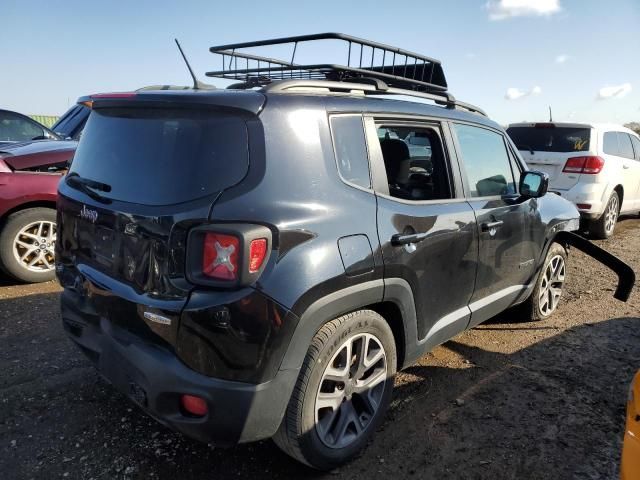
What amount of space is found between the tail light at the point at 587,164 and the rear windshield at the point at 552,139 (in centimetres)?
15

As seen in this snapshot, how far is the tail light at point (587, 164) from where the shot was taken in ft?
23.1

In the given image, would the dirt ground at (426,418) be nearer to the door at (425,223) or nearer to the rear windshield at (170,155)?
the door at (425,223)

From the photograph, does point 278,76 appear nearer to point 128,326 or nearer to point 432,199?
point 432,199

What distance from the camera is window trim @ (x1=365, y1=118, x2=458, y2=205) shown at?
8.32 feet

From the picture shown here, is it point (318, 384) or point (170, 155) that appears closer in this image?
point (170, 155)

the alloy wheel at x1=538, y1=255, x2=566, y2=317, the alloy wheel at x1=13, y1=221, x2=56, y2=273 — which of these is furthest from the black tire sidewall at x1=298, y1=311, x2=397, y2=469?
the alloy wheel at x1=13, y1=221, x2=56, y2=273

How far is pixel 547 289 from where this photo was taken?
443 cm

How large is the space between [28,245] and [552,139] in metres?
6.91

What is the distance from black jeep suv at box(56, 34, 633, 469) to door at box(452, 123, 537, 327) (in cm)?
22

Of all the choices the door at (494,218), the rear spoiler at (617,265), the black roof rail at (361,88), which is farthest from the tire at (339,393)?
the rear spoiler at (617,265)

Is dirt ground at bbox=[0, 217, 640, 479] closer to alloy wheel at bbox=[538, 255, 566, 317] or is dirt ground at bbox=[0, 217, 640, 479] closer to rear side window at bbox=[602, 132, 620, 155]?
alloy wheel at bbox=[538, 255, 566, 317]

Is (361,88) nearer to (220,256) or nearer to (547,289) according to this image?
(220,256)

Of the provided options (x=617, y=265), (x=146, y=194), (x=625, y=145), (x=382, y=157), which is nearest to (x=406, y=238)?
(x=382, y=157)

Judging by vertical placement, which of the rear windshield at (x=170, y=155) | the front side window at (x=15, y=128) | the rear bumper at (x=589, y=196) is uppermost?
the front side window at (x=15, y=128)
